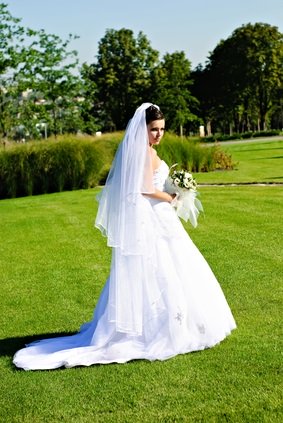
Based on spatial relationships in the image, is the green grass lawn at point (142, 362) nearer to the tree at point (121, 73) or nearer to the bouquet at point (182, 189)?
the bouquet at point (182, 189)

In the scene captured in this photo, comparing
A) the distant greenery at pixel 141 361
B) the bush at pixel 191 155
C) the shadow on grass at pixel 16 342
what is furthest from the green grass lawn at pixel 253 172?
the shadow on grass at pixel 16 342

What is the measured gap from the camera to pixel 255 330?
24.7ft

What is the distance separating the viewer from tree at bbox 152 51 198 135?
220 ft

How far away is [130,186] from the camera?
7047 mm

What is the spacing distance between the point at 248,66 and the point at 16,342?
74.9 metres

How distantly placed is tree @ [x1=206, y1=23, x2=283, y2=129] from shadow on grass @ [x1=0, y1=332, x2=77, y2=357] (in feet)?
243

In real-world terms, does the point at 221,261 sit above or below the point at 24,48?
below

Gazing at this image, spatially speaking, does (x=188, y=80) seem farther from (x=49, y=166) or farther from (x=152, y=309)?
(x=152, y=309)

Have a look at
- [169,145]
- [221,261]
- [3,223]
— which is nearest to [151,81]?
[169,145]

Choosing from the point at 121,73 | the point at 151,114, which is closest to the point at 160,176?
the point at 151,114

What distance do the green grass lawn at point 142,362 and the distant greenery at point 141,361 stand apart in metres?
0.01

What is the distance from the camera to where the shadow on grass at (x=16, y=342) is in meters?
7.52

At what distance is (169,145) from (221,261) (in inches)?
714

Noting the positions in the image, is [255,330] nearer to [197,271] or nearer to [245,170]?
[197,271]
